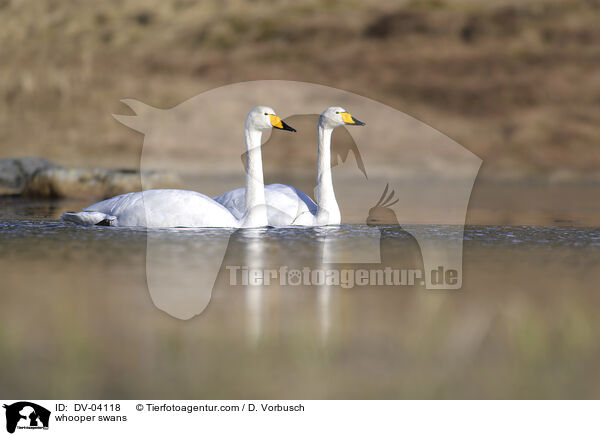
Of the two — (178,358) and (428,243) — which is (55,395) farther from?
(428,243)

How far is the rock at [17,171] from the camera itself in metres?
23.9

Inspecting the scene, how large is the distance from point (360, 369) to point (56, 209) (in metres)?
11.8

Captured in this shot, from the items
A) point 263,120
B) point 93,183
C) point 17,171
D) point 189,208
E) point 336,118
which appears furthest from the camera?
point 17,171

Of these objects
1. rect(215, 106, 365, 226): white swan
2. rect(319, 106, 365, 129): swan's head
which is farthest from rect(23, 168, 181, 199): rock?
rect(319, 106, 365, 129): swan's head

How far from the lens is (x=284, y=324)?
605cm

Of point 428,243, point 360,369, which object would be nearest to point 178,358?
point 360,369

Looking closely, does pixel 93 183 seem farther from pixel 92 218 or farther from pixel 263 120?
pixel 263 120

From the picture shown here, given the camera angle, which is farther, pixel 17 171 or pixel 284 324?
pixel 17 171
